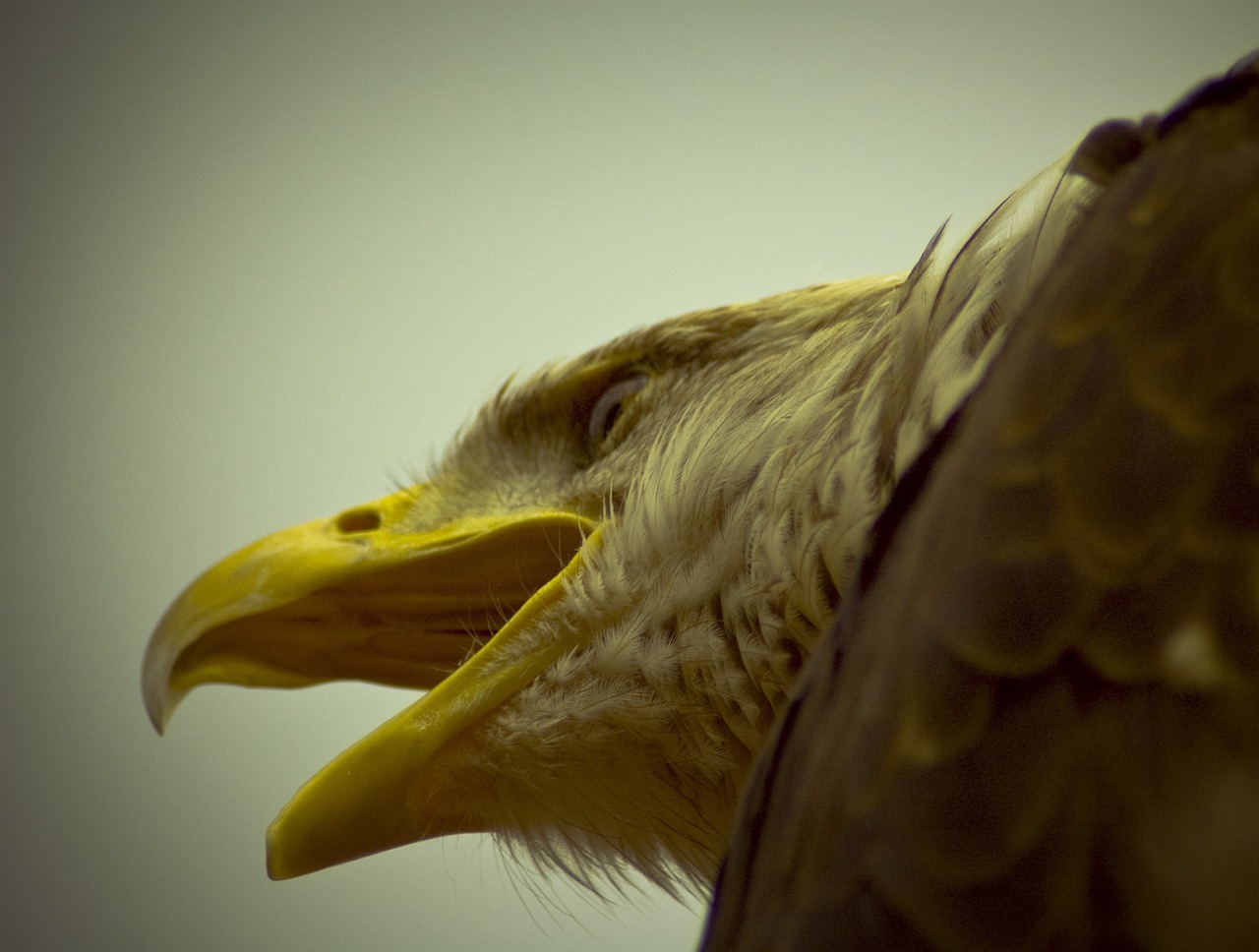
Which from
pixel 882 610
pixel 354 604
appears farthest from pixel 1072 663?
pixel 354 604

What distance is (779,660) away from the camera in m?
0.57

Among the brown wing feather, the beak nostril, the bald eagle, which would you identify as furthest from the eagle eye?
the brown wing feather

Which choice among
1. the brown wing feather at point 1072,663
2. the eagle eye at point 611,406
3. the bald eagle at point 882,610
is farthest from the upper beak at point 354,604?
the brown wing feather at point 1072,663

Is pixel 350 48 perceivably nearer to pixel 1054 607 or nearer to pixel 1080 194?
pixel 1080 194

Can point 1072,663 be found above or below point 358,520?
below

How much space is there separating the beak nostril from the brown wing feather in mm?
618

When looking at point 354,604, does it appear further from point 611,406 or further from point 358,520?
point 611,406

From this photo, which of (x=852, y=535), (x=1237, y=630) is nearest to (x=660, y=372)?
(x=852, y=535)

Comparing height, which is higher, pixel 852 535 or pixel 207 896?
pixel 852 535

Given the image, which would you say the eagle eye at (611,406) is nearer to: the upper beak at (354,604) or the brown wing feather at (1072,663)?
the upper beak at (354,604)

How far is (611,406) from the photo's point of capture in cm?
93

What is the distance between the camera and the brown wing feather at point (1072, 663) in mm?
280

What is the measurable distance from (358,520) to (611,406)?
29cm

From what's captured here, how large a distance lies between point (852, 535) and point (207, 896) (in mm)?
1427
